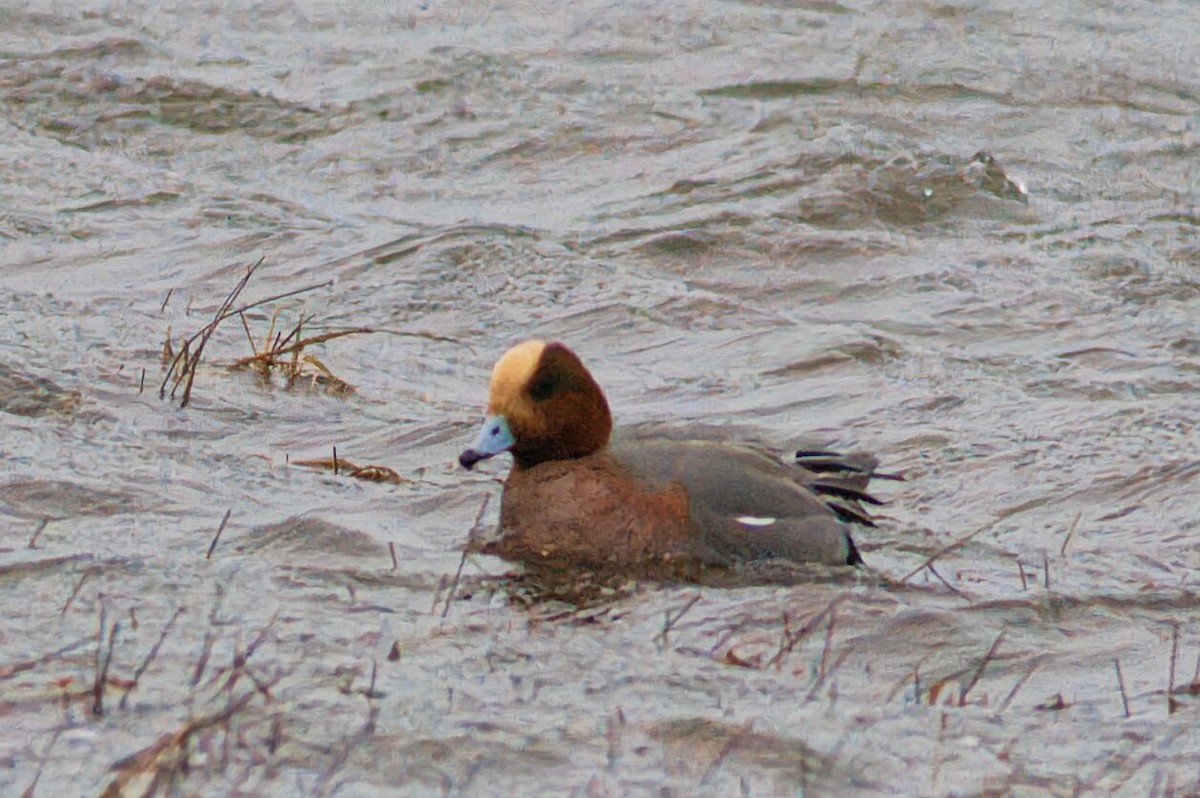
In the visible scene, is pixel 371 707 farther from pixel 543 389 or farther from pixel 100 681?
pixel 543 389

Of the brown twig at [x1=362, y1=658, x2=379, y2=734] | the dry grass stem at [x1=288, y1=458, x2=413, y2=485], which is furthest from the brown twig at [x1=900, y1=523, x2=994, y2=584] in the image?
the brown twig at [x1=362, y1=658, x2=379, y2=734]

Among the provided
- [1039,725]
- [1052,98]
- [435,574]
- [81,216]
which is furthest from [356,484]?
[1052,98]

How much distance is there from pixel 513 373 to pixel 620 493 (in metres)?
0.50

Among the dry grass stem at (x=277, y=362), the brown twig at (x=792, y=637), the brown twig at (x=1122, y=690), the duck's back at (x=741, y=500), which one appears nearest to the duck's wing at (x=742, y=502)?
the duck's back at (x=741, y=500)

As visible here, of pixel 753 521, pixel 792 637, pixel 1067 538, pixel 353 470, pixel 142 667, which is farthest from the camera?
pixel 353 470

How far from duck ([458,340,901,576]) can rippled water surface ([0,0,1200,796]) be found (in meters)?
0.18

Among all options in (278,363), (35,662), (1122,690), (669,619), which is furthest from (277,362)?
(1122,690)

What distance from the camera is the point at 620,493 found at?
20.5ft

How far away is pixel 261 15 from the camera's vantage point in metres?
13.1

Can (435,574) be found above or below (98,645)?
below

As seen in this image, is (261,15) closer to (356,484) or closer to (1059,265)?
(1059,265)

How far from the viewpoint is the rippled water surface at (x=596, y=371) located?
4562 mm

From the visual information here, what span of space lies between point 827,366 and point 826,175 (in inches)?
98.2

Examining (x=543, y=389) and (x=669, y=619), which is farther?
(x=543, y=389)
